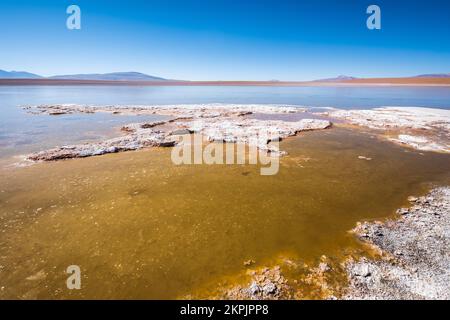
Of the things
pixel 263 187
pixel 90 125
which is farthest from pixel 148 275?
pixel 90 125

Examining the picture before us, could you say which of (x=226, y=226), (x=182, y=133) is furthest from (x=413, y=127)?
(x=226, y=226)

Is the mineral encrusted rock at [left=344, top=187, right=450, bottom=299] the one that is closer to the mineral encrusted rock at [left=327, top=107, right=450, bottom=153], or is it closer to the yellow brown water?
the yellow brown water

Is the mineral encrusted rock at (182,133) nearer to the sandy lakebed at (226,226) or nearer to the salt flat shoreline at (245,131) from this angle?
the salt flat shoreline at (245,131)

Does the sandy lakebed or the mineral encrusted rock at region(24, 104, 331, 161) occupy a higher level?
the mineral encrusted rock at region(24, 104, 331, 161)

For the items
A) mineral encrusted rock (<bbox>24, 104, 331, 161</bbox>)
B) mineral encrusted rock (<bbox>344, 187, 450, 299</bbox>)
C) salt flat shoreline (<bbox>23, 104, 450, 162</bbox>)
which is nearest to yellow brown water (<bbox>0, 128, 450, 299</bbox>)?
mineral encrusted rock (<bbox>344, 187, 450, 299</bbox>)

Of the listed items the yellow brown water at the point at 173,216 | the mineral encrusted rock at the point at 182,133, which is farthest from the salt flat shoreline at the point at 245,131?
the yellow brown water at the point at 173,216

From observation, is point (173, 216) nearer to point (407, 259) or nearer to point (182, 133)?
point (407, 259)
